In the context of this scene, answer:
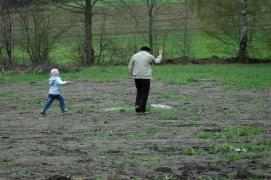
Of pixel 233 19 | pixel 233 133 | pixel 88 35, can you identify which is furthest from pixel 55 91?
pixel 233 19

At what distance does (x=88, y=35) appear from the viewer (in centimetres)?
4662

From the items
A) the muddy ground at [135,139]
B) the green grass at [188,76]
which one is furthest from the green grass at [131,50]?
the muddy ground at [135,139]

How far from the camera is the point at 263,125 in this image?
14.5 metres

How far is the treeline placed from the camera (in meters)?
43.7

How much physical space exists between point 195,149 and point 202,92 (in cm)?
1390

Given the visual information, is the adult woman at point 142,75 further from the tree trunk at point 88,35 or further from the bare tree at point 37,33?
the tree trunk at point 88,35

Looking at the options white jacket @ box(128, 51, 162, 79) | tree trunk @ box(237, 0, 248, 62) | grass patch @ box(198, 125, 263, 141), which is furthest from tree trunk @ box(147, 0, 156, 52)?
grass patch @ box(198, 125, 263, 141)

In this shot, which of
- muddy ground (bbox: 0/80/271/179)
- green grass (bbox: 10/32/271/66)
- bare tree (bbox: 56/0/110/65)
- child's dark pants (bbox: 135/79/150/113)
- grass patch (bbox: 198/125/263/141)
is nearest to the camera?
muddy ground (bbox: 0/80/271/179)

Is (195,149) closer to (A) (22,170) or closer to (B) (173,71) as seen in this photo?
(A) (22,170)

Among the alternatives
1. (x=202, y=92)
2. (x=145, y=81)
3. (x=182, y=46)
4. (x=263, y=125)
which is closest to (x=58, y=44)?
(x=182, y=46)

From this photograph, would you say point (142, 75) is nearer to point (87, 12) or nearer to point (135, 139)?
point (135, 139)

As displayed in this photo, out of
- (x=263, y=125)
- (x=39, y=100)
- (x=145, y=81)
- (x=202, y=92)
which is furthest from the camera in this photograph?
(x=202, y=92)

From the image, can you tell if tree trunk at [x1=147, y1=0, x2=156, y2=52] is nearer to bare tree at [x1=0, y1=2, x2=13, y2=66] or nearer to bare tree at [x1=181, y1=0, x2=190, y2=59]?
bare tree at [x1=181, y1=0, x2=190, y2=59]

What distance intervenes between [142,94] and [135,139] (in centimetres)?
551
